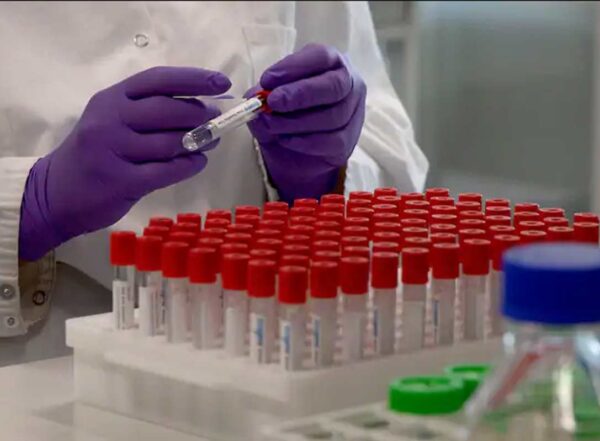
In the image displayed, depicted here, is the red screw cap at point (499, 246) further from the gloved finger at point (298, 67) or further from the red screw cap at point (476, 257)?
the gloved finger at point (298, 67)

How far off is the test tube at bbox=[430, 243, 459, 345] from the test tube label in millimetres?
149

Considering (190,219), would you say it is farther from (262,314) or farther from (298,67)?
(298,67)

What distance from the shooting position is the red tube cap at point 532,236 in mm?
968

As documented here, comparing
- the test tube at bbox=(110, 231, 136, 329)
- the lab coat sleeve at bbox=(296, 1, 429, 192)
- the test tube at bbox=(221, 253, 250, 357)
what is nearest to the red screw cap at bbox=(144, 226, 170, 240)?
the test tube at bbox=(110, 231, 136, 329)

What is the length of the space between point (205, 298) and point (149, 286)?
7cm

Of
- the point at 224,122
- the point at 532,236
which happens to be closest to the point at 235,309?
the point at 532,236

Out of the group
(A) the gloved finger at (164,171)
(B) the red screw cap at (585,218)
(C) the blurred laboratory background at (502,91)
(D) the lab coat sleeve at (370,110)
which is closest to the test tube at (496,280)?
(B) the red screw cap at (585,218)

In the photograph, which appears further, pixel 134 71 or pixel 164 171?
pixel 134 71

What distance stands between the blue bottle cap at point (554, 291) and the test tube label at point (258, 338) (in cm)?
33

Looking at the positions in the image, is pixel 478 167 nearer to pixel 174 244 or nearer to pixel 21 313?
pixel 21 313

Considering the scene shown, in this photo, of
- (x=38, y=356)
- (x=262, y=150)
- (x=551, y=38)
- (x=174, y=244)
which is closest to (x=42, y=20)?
(x=262, y=150)

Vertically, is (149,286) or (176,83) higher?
(176,83)

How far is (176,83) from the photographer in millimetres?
1280

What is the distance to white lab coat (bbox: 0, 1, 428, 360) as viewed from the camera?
145cm
